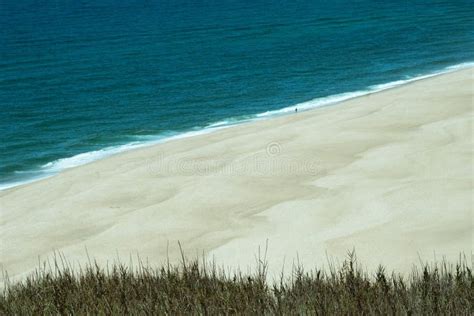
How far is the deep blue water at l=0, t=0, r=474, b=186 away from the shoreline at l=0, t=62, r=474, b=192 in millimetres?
102

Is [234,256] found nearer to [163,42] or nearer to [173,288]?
[173,288]

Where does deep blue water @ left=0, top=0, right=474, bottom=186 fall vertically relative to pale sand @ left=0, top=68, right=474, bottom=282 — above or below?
above

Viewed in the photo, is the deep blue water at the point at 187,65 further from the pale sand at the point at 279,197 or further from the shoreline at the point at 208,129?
the pale sand at the point at 279,197

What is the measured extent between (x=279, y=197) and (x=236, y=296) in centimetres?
630

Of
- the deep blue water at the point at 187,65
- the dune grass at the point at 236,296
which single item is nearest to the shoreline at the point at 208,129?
the deep blue water at the point at 187,65

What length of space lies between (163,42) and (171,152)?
1975cm

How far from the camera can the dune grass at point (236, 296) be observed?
Result: 6.18m

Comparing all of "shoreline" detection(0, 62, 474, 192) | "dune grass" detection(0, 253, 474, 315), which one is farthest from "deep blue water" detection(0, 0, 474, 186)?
"dune grass" detection(0, 253, 474, 315)

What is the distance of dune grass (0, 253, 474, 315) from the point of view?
243 inches

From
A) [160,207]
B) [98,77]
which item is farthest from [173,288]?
[98,77]

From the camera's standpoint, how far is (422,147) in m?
14.7

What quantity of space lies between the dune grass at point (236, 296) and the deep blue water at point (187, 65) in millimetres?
11199

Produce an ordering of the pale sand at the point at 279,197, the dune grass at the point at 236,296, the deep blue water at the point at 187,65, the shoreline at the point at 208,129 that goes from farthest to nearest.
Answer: the deep blue water at the point at 187,65
the shoreline at the point at 208,129
the pale sand at the point at 279,197
the dune grass at the point at 236,296

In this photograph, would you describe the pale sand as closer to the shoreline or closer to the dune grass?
the shoreline
